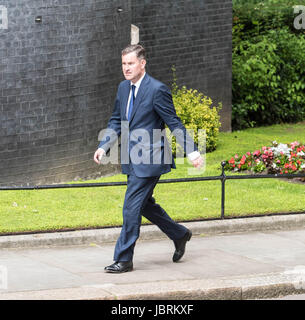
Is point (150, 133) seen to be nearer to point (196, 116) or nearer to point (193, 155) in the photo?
point (193, 155)

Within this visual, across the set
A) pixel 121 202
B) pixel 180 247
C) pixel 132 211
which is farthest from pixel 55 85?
pixel 132 211

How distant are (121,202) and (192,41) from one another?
20.6ft

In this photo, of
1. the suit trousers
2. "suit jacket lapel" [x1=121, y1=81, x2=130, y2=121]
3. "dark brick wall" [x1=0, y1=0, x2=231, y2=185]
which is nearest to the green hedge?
"dark brick wall" [x1=0, y1=0, x2=231, y2=185]

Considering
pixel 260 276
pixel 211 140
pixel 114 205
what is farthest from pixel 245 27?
pixel 260 276

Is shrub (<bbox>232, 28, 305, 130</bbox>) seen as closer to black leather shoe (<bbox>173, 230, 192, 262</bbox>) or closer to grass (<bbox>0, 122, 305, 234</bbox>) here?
grass (<bbox>0, 122, 305, 234</bbox>)

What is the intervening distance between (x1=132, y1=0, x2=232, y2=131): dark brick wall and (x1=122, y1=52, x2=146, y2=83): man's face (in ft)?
25.8

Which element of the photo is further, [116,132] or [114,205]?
[114,205]

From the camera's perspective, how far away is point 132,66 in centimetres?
749

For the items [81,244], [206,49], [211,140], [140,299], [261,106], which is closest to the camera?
[140,299]

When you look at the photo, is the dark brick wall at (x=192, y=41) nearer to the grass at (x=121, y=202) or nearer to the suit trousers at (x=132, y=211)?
the grass at (x=121, y=202)

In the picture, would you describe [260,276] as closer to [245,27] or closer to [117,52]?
[117,52]

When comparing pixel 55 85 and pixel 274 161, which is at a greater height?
pixel 55 85

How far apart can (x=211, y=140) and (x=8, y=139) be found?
14.4ft

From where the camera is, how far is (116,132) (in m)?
7.77
